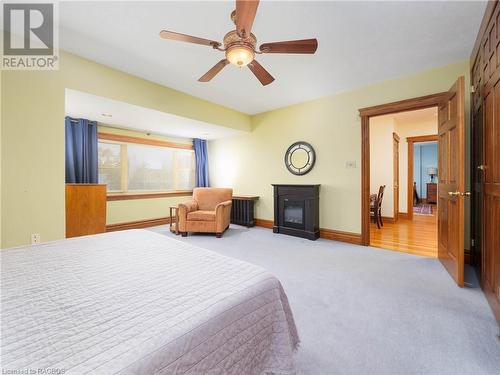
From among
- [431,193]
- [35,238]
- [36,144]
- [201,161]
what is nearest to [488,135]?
[36,144]

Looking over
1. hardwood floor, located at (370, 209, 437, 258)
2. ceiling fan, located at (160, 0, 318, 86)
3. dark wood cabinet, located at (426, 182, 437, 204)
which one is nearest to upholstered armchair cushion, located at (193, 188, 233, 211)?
hardwood floor, located at (370, 209, 437, 258)

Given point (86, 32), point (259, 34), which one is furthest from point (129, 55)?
point (259, 34)

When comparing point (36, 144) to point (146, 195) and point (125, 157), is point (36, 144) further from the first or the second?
point (146, 195)

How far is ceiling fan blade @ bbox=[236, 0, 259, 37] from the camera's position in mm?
1390

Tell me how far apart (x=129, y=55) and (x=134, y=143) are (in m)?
2.50

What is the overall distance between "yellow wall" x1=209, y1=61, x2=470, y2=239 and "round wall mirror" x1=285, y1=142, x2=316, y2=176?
0.10m

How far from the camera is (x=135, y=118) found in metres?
4.06

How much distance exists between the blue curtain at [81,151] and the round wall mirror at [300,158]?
3.73m

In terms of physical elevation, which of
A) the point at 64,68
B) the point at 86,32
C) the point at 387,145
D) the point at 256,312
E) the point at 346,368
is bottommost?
the point at 346,368

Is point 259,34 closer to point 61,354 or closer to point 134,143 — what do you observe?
point 61,354

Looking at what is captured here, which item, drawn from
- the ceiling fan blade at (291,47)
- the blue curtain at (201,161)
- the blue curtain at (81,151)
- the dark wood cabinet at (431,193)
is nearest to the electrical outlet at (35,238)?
the blue curtain at (81,151)

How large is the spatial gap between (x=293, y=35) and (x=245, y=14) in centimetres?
110

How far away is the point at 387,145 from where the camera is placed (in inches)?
213

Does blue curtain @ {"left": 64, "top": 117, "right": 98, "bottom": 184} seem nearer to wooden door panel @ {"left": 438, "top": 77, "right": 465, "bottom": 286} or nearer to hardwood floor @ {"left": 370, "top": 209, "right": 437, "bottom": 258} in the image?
hardwood floor @ {"left": 370, "top": 209, "right": 437, "bottom": 258}
